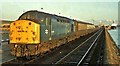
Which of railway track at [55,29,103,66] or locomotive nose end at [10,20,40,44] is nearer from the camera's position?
locomotive nose end at [10,20,40,44]

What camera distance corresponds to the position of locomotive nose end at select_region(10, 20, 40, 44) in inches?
783

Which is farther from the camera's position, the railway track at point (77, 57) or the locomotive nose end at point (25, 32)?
the railway track at point (77, 57)

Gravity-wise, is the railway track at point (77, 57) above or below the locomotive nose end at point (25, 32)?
below

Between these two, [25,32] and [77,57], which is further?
[77,57]

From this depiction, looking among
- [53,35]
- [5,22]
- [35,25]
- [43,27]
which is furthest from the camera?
[5,22]

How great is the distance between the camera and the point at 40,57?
2209 centimetres

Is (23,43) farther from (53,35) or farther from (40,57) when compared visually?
(53,35)

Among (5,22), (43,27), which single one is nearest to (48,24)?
(43,27)

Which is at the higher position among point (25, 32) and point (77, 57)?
point (25, 32)

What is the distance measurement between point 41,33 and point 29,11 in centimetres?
230

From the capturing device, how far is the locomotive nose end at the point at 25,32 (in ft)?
65.3

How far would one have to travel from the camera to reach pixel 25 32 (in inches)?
797

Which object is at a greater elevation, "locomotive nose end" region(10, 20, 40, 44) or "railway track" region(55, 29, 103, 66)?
"locomotive nose end" region(10, 20, 40, 44)

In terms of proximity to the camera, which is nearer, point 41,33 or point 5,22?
point 41,33
